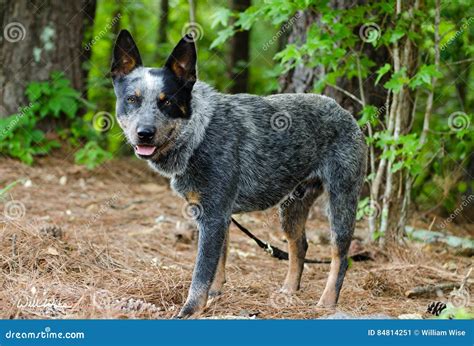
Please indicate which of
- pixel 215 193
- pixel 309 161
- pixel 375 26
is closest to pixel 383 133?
pixel 375 26

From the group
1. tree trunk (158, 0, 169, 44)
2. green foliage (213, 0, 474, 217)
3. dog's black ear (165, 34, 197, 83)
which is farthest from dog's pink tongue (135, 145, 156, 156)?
tree trunk (158, 0, 169, 44)

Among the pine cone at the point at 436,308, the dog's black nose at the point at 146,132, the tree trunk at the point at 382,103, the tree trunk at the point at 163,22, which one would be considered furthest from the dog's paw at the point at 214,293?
the tree trunk at the point at 163,22

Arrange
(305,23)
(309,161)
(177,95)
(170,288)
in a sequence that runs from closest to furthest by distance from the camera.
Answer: (177,95)
(170,288)
(309,161)
(305,23)

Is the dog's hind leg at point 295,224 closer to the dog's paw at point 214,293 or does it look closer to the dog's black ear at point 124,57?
the dog's paw at point 214,293

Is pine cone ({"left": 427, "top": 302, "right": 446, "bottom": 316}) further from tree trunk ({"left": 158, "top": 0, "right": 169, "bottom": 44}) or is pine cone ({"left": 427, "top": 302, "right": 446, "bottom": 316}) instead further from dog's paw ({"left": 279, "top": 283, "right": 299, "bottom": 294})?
tree trunk ({"left": 158, "top": 0, "right": 169, "bottom": 44})

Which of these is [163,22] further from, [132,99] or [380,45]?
[132,99]

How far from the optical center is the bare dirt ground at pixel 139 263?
14.6 feet

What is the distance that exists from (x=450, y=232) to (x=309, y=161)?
3627mm

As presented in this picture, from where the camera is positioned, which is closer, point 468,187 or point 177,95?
point 177,95

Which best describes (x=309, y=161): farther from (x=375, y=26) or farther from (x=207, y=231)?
(x=375, y=26)

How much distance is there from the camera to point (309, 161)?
511 cm

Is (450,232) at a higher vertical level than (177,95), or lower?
lower

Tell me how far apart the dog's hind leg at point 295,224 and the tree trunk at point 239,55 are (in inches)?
261

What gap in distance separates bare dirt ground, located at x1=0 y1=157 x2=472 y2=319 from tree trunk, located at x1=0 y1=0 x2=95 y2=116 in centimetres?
124
